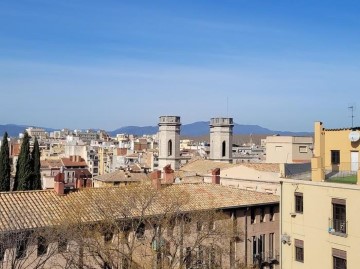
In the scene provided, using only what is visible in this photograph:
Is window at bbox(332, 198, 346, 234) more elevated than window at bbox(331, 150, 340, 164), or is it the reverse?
window at bbox(331, 150, 340, 164)

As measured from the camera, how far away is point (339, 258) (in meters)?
24.0

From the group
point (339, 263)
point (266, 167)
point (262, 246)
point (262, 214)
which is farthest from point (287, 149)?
point (339, 263)

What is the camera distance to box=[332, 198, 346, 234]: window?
938 inches

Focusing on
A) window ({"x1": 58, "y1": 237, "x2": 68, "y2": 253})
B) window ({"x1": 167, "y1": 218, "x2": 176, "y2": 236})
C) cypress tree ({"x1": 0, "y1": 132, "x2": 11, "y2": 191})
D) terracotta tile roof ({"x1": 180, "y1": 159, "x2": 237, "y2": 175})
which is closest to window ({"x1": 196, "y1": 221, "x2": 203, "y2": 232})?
window ({"x1": 167, "y1": 218, "x2": 176, "y2": 236})

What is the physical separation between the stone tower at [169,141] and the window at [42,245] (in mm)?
58519

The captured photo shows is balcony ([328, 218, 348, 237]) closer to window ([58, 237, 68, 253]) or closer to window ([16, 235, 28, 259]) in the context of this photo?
window ([58, 237, 68, 253])

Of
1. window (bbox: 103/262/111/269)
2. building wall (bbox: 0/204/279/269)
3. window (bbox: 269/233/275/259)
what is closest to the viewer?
window (bbox: 103/262/111/269)

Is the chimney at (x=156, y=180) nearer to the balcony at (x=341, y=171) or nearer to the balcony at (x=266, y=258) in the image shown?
the balcony at (x=266, y=258)

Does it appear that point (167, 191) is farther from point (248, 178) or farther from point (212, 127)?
point (212, 127)

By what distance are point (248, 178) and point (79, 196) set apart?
22.7m

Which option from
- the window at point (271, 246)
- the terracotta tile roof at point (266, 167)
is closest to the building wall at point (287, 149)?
the terracotta tile roof at point (266, 167)

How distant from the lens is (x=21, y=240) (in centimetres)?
2192

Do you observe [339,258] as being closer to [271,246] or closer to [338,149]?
[338,149]

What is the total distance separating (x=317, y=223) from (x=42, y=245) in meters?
14.2
